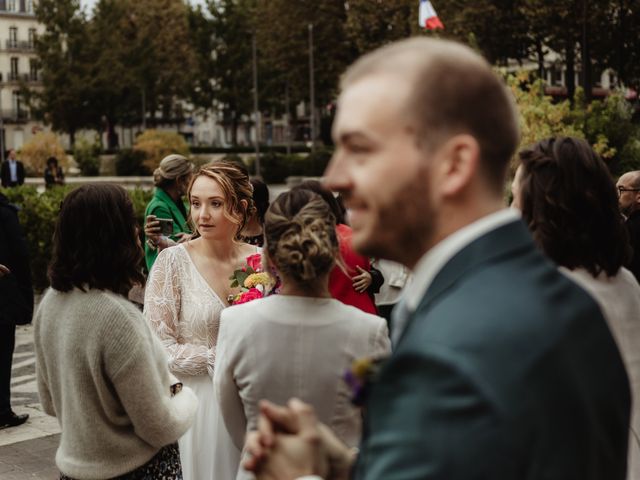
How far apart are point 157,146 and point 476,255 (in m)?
45.5

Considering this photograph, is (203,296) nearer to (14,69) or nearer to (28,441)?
(28,441)

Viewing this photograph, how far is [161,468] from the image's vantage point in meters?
3.64

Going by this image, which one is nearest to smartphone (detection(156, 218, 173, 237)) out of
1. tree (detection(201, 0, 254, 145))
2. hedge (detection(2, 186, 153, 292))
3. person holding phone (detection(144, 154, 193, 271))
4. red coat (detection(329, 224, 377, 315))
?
person holding phone (detection(144, 154, 193, 271))

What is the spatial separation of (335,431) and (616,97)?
20.2 meters

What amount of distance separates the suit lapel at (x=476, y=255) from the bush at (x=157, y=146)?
44.2 m

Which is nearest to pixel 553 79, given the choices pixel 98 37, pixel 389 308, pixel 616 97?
pixel 98 37

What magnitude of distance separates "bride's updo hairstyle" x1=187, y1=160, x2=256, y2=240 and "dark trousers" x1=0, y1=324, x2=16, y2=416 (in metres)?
3.23

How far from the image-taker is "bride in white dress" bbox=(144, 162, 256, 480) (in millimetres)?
4594

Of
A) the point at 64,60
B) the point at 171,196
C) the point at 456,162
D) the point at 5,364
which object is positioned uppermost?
the point at 64,60

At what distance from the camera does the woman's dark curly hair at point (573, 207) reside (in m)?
3.46

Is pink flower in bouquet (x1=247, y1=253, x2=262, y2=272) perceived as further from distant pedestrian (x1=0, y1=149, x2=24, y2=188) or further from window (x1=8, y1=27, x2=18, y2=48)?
window (x1=8, y1=27, x2=18, y2=48)

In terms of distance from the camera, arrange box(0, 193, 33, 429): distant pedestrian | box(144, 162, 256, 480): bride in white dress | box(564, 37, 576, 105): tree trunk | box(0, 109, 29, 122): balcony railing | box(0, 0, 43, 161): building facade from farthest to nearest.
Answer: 1. box(0, 0, 43, 161): building facade
2. box(0, 109, 29, 122): balcony railing
3. box(564, 37, 576, 105): tree trunk
4. box(0, 193, 33, 429): distant pedestrian
5. box(144, 162, 256, 480): bride in white dress

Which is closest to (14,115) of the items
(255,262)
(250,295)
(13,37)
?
(13,37)

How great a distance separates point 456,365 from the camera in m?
1.31
